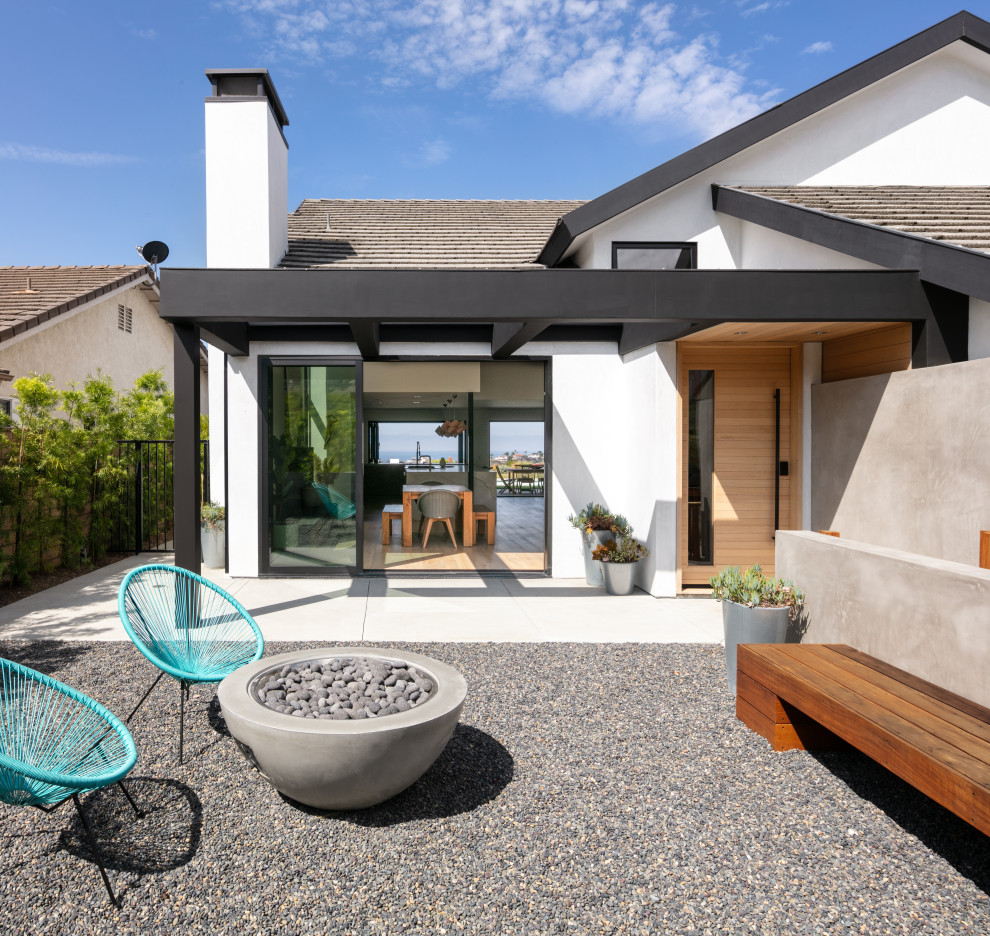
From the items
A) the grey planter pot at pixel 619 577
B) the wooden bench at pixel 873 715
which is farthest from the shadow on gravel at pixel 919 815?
the grey planter pot at pixel 619 577

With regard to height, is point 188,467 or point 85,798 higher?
point 188,467

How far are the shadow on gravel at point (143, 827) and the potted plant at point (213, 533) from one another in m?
5.00

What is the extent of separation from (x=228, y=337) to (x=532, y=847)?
19.1ft

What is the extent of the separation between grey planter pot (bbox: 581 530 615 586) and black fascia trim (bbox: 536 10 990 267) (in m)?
3.21

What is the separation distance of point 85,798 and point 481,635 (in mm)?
2967

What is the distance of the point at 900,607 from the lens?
10.4 ft

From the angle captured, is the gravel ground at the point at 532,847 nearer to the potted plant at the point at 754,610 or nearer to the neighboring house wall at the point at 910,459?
the potted plant at the point at 754,610

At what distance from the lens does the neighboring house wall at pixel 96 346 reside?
9734 mm

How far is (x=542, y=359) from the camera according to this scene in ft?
24.5

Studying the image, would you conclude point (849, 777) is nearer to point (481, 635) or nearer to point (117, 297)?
point (481, 635)

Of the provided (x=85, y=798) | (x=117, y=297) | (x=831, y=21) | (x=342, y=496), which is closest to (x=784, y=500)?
(x=342, y=496)

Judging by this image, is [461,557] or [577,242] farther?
[461,557]

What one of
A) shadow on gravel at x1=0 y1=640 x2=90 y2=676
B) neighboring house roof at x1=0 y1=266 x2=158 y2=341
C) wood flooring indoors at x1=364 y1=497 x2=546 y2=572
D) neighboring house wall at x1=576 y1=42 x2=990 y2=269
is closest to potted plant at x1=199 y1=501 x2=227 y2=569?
wood flooring indoors at x1=364 y1=497 x2=546 y2=572

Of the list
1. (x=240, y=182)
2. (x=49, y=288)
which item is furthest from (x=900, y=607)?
(x=49, y=288)
